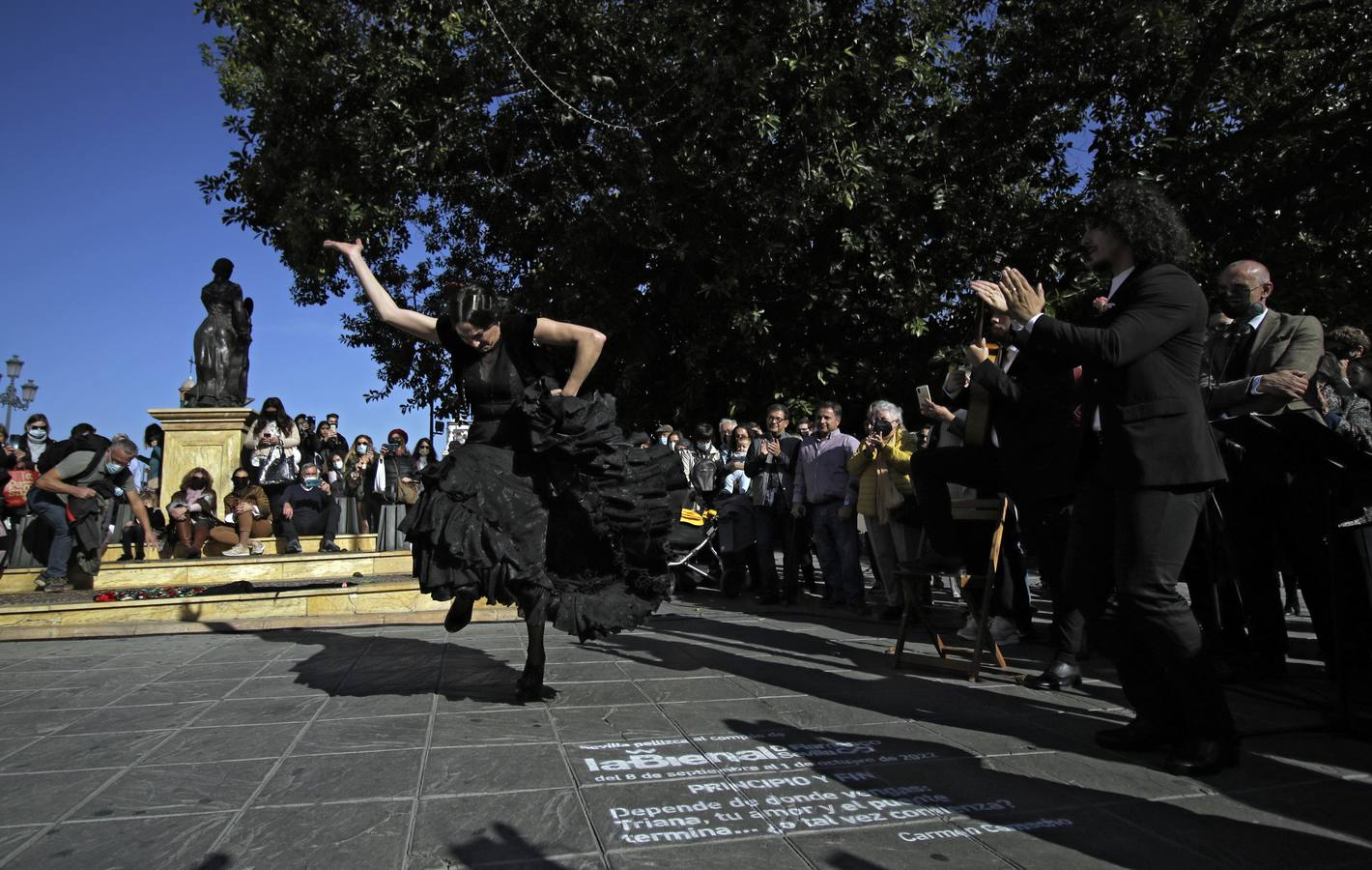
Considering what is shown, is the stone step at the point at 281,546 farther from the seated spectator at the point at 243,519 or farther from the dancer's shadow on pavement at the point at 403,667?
the dancer's shadow on pavement at the point at 403,667

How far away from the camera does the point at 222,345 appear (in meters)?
13.5

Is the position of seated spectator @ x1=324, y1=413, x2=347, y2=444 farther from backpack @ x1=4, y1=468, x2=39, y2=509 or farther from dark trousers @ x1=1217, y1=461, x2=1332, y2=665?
dark trousers @ x1=1217, y1=461, x2=1332, y2=665

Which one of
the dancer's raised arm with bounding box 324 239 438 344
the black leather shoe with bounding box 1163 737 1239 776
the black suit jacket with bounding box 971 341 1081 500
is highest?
the dancer's raised arm with bounding box 324 239 438 344

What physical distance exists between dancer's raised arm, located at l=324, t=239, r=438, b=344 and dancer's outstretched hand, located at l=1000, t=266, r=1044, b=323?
9.17ft

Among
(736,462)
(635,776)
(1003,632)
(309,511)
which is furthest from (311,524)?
(635,776)

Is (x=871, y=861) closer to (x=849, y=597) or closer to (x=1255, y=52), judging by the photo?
(x=849, y=597)

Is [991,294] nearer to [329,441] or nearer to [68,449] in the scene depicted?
[68,449]

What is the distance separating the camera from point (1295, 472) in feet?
15.2

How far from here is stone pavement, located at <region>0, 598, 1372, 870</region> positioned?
2672mm

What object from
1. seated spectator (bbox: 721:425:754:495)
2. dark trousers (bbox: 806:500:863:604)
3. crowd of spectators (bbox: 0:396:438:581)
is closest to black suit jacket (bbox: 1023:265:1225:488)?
dark trousers (bbox: 806:500:863:604)

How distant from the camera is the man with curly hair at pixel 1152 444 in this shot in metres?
3.38

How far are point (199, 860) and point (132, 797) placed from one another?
0.80 m

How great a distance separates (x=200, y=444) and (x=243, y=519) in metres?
1.57

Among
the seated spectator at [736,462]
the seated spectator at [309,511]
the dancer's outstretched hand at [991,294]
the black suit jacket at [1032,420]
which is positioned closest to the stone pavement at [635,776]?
the black suit jacket at [1032,420]
